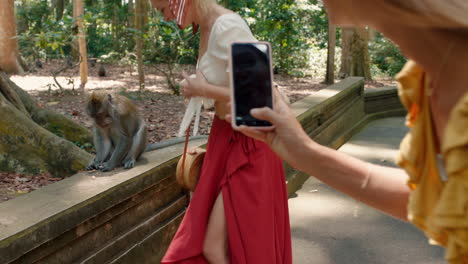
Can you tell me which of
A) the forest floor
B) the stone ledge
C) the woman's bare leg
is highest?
the stone ledge

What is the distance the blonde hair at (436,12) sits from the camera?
691 millimetres

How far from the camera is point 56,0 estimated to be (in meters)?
23.0

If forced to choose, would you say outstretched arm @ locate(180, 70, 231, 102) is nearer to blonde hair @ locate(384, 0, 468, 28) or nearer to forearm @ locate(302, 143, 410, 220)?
forearm @ locate(302, 143, 410, 220)

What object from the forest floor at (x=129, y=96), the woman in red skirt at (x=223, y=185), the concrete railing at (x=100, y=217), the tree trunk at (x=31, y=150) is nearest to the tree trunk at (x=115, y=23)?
the forest floor at (x=129, y=96)

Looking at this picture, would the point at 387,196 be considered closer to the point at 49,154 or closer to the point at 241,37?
the point at 241,37

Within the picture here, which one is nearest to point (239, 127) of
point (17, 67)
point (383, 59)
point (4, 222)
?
point (4, 222)

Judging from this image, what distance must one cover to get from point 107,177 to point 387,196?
194 centimetres

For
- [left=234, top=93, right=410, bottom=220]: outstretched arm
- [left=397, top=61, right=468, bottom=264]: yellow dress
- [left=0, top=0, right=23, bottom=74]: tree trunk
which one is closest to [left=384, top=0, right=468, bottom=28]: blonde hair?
[left=397, top=61, right=468, bottom=264]: yellow dress

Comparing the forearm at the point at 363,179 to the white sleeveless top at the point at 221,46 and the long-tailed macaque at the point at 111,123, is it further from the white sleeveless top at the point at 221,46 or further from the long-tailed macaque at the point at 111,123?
the long-tailed macaque at the point at 111,123

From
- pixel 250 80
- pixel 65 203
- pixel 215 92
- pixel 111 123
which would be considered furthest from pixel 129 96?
pixel 250 80

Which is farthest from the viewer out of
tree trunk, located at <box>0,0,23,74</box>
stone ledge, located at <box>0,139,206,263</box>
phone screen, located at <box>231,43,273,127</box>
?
tree trunk, located at <box>0,0,23,74</box>

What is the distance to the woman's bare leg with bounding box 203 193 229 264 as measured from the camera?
2295 millimetres

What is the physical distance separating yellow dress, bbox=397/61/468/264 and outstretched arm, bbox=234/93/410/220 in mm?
272

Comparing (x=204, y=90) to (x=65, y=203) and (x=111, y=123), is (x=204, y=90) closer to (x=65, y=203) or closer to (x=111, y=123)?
(x=65, y=203)
